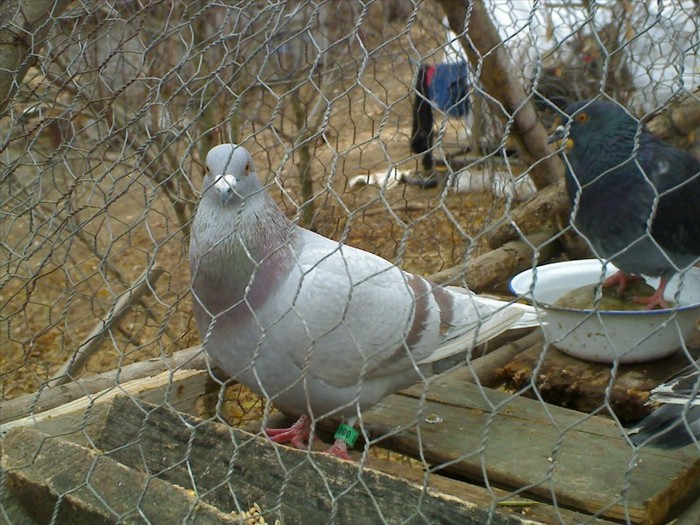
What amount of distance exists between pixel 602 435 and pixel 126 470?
A: 940mm

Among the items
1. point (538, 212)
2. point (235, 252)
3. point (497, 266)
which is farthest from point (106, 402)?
point (538, 212)

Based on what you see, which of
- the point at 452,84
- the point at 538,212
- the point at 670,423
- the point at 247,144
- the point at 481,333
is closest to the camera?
the point at 670,423

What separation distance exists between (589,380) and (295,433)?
75 centimetres

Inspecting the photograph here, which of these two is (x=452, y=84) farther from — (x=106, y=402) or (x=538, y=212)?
(x=106, y=402)

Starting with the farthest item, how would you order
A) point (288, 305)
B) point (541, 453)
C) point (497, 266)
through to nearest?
1. point (497, 266)
2. point (541, 453)
3. point (288, 305)

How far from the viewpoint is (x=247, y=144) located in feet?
10.8

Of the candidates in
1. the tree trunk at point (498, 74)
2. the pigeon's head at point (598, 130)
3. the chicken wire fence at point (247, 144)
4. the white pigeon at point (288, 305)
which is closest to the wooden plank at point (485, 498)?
the chicken wire fence at point (247, 144)

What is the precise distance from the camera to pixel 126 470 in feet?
4.25

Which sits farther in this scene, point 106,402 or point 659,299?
point 659,299

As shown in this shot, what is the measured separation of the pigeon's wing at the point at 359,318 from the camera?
1.53m

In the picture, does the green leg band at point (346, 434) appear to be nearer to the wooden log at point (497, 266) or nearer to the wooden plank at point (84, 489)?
the wooden plank at point (84, 489)

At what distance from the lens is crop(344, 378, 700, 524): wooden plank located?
1.43 m

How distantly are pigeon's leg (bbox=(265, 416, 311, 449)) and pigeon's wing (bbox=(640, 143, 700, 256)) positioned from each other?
1.14m

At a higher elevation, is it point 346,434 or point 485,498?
point 346,434
